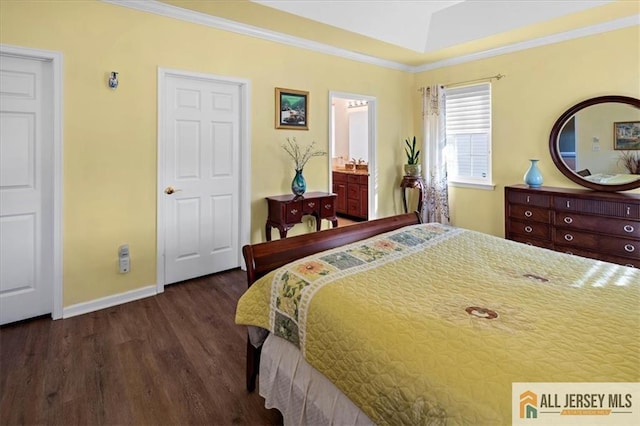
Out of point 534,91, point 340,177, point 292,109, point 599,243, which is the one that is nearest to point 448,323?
point 599,243

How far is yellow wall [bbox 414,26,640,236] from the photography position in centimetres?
347

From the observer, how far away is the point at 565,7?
10.7 ft

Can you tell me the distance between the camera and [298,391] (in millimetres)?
1506

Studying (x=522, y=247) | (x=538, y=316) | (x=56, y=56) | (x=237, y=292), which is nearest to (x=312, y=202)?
(x=237, y=292)

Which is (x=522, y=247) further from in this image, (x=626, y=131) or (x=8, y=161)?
(x=8, y=161)

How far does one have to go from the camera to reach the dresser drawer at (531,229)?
360 cm

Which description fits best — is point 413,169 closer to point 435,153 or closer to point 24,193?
point 435,153

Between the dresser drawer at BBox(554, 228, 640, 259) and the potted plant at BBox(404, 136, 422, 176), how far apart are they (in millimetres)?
1985

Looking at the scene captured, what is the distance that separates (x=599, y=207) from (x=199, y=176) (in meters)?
3.78

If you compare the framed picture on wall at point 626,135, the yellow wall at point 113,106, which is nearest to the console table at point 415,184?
the framed picture on wall at point 626,135

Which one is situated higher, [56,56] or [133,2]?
[133,2]

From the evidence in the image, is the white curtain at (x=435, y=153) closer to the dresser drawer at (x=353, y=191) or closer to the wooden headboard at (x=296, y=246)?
the dresser drawer at (x=353, y=191)

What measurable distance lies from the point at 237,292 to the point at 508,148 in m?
3.56

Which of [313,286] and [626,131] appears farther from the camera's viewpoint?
[626,131]
